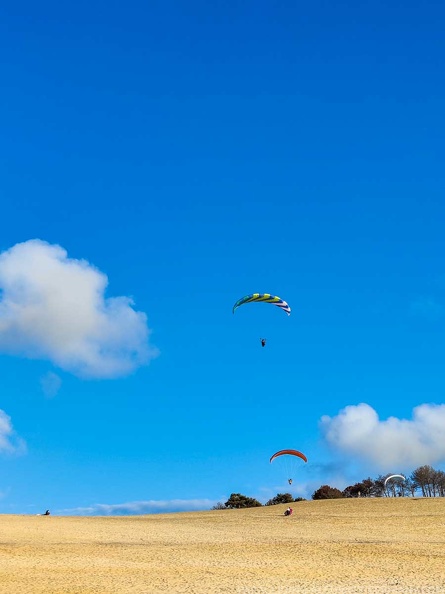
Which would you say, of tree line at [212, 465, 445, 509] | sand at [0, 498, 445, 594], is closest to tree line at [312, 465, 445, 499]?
tree line at [212, 465, 445, 509]

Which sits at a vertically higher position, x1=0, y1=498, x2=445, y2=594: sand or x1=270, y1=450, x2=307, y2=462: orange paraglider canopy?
x1=270, y1=450, x2=307, y2=462: orange paraglider canopy

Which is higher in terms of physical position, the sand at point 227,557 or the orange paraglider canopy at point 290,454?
the orange paraglider canopy at point 290,454

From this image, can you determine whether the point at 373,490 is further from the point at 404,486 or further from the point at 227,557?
the point at 227,557

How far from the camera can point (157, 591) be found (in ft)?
67.3

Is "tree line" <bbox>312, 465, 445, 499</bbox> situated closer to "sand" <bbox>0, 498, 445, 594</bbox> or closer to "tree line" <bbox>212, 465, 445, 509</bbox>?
"tree line" <bbox>212, 465, 445, 509</bbox>

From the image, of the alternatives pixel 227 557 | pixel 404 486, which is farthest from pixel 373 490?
pixel 227 557

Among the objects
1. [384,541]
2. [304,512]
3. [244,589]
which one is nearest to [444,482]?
[304,512]

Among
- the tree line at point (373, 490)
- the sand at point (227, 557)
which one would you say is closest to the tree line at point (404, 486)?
the tree line at point (373, 490)

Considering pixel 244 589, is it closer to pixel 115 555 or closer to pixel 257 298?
pixel 115 555

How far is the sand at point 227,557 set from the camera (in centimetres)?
2138

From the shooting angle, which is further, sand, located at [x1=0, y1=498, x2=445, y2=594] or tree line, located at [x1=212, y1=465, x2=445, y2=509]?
tree line, located at [x1=212, y1=465, x2=445, y2=509]

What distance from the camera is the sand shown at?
2138 cm

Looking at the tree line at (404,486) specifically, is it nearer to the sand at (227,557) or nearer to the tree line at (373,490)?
the tree line at (373,490)

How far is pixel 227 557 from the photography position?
88.9 feet
